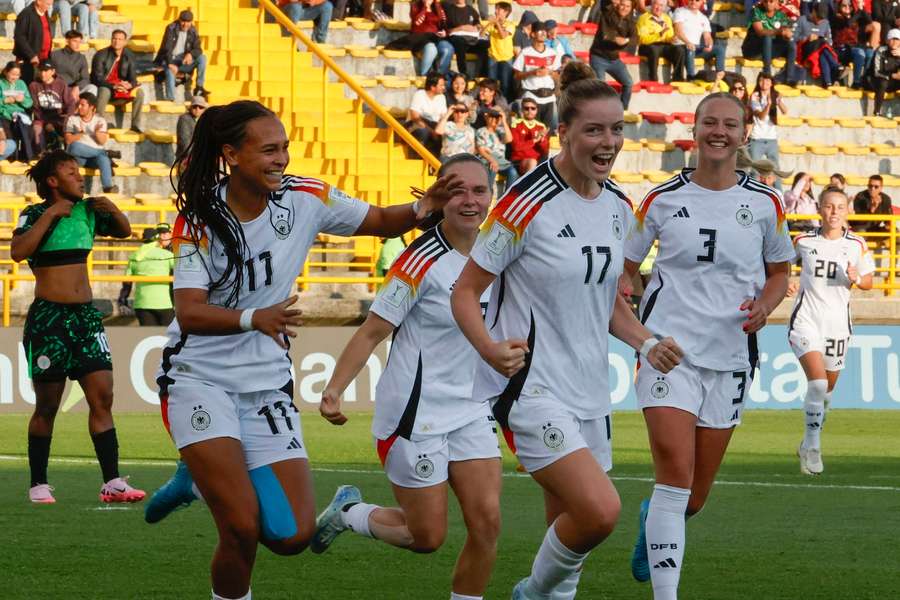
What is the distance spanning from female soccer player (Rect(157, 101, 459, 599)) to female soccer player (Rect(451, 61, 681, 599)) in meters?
0.73

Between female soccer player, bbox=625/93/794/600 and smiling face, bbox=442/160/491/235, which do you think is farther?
female soccer player, bbox=625/93/794/600

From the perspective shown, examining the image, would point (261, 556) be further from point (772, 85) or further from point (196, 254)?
point (772, 85)

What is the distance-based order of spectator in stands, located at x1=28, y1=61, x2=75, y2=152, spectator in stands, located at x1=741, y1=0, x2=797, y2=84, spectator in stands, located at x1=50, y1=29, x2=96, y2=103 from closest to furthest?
spectator in stands, located at x1=28, y1=61, x2=75, y2=152 → spectator in stands, located at x1=50, y1=29, x2=96, y2=103 → spectator in stands, located at x1=741, y1=0, x2=797, y2=84

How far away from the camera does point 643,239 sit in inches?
318

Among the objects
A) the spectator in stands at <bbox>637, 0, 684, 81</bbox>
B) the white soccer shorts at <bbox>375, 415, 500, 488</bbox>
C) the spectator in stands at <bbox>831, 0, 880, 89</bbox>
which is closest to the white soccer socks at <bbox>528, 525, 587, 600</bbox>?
the white soccer shorts at <bbox>375, 415, 500, 488</bbox>

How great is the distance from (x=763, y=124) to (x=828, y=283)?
39.1 ft

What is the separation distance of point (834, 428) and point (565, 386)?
41.8ft

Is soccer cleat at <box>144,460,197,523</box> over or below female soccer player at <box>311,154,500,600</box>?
below

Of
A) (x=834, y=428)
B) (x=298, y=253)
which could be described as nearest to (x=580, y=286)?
(x=298, y=253)

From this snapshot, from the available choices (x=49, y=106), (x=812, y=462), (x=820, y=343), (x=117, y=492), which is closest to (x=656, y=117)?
(x=49, y=106)

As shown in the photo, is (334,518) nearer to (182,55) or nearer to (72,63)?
(72,63)

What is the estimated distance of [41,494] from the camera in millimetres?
11055

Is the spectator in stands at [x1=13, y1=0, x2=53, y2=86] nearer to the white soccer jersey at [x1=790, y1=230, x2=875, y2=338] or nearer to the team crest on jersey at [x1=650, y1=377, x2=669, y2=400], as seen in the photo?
the white soccer jersey at [x1=790, y1=230, x2=875, y2=338]

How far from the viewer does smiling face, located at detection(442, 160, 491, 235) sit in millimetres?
7250
